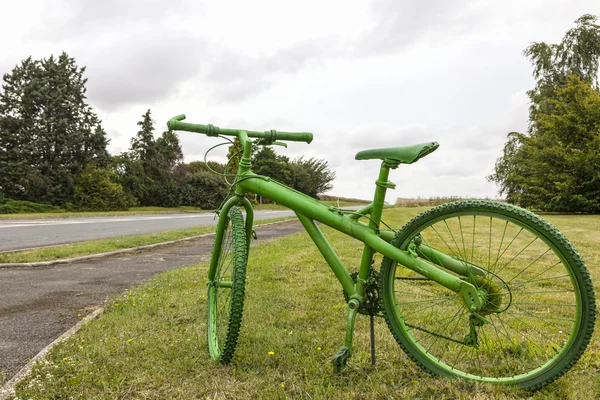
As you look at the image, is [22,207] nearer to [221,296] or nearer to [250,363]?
[221,296]

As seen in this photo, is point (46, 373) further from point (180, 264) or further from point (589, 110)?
point (589, 110)

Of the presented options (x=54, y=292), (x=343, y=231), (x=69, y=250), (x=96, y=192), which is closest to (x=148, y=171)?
(x=96, y=192)

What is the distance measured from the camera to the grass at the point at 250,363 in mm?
2124

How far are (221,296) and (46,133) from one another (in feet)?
116

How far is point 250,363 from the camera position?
2.50m

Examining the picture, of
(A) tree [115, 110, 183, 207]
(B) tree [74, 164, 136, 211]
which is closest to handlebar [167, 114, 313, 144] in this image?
(B) tree [74, 164, 136, 211]

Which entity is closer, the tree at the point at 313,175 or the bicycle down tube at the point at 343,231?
the bicycle down tube at the point at 343,231

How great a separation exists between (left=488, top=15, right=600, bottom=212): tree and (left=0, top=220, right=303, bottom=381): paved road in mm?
21726

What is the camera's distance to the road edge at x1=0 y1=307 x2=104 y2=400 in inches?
86.5

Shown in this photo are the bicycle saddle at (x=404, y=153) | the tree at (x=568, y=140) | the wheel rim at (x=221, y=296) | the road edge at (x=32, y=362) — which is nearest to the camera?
the bicycle saddle at (x=404, y=153)

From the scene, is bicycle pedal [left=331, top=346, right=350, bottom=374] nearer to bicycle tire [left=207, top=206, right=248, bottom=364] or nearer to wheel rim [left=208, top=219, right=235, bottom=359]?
bicycle tire [left=207, top=206, right=248, bottom=364]

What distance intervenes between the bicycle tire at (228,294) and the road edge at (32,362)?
Result: 3.53ft

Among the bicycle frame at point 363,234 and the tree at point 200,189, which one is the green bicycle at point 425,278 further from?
the tree at point 200,189

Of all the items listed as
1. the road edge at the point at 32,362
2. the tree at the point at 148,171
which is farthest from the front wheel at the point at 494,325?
the tree at the point at 148,171
